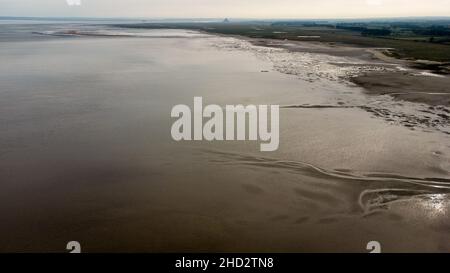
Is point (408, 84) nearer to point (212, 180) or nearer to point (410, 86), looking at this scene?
point (410, 86)

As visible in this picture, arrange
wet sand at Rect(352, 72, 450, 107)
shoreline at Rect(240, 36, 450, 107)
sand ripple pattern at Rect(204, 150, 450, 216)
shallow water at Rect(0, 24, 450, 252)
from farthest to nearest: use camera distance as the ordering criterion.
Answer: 1. shoreline at Rect(240, 36, 450, 107)
2. wet sand at Rect(352, 72, 450, 107)
3. sand ripple pattern at Rect(204, 150, 450, 216)
4. shallow water at Rect(0, 24, 450, 252)

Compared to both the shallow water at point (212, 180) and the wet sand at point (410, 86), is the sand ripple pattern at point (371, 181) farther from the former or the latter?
the wet sand at point (410, 86)

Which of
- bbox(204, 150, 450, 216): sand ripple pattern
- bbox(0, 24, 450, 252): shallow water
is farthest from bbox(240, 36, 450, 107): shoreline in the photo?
bbox(204, 150, 450, 216): sand ripple pattern

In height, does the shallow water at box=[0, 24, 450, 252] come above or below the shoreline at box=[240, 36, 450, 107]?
below

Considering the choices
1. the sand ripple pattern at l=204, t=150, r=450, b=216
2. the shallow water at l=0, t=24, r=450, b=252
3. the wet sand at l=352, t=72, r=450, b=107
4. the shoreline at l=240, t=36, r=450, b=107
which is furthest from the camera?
the shoreline at l=240, t=36, r=450, b=107

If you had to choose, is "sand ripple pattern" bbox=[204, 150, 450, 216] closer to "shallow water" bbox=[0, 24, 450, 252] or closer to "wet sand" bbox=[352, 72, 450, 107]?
"shallow water" bbox=[0, 24, 450, 252]

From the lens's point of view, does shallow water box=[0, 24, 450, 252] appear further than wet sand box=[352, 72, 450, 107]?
No

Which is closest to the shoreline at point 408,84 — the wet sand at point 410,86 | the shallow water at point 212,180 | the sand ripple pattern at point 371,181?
the wet sand at point 410,86

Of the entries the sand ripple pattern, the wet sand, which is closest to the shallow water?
the sand ripple pattern

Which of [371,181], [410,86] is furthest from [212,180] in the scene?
[410,86]
